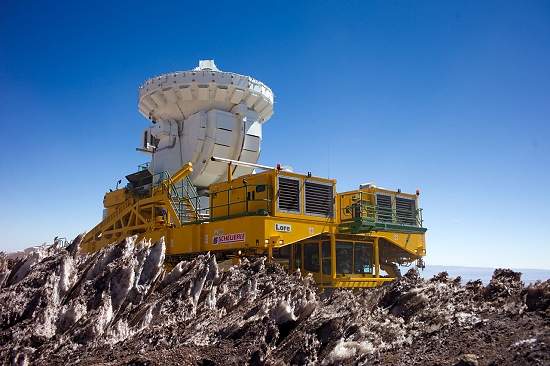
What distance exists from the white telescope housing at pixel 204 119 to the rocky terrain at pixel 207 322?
16.0 meters

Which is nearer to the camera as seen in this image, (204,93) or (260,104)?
(204,93)

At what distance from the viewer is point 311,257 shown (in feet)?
60.5

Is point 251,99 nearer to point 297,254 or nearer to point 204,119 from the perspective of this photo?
point 204,119

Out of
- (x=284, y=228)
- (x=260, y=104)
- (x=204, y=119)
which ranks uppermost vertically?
(x=260, y=104)

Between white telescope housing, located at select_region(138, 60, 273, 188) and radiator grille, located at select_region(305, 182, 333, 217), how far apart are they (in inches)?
363

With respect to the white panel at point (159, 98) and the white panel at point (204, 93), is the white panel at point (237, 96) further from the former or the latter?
the white panel at point (159, 98)

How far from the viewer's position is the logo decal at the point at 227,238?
16547mm

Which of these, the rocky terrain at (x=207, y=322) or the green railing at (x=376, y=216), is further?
the green railing at (x=376, y=216)

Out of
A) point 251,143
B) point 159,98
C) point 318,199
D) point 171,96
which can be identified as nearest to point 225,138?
point 251,143

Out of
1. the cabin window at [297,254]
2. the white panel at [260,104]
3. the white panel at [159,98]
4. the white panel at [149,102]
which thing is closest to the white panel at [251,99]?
the white panel at [260,104]

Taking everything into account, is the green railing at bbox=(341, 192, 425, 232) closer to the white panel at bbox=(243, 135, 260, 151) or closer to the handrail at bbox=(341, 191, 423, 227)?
the handrail at bbox=(341, 191, 423, 227)

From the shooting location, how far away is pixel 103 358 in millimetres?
7047

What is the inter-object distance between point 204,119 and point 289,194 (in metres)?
10.6

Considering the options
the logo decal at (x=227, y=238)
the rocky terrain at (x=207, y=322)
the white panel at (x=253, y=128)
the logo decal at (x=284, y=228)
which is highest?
the white panel at (x=253, y=128)
